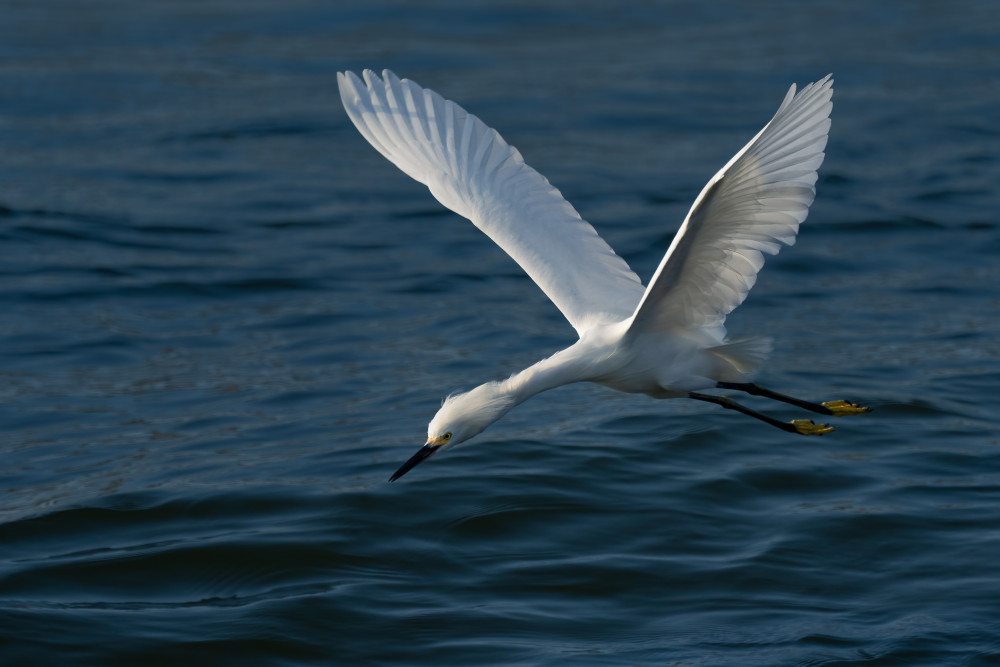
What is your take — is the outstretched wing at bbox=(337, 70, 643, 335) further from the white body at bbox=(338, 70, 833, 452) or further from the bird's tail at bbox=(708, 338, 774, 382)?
the bird's tail at bbox=(708, 338, 774, 382)

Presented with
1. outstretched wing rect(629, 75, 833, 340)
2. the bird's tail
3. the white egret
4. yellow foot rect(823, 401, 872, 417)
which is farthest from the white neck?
yellow foot rect(823, 401, 872, 417)

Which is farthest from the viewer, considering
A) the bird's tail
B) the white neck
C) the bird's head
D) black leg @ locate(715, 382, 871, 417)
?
black leg @ locate(715, 382, 871, 417)

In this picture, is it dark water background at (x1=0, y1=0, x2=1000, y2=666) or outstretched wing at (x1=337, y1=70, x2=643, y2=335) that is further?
outstretched wing at (x1=337, y1=70, x2=643, y2=335)

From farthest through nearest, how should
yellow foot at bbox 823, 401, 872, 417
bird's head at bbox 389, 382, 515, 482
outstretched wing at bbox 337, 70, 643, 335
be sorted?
yellow foot at bbox 823, 401, 872, 417 < outstretched wing at bbox 337, 70, 643, 335 < bird's head at bbox 389, 382, 515, 482

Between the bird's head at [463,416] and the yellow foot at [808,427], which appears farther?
the yellow foot at [808,427]

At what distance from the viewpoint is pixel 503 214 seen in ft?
26.2

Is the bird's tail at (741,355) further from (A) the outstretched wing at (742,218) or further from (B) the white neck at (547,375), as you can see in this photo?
(B) the white neck at (547,375)

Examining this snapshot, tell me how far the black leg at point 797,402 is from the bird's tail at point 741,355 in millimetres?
113

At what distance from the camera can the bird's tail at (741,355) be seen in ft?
22.7

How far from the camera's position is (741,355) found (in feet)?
23.1

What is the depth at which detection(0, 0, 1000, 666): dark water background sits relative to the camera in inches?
280

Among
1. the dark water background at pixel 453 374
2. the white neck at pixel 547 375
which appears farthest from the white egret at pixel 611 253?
the dark water background at pixel 453 374

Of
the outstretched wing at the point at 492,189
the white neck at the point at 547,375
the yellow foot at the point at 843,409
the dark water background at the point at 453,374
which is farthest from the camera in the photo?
the yellow foot at the point at 843,409

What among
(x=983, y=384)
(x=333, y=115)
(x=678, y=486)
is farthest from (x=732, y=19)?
(x=678, y=486)
